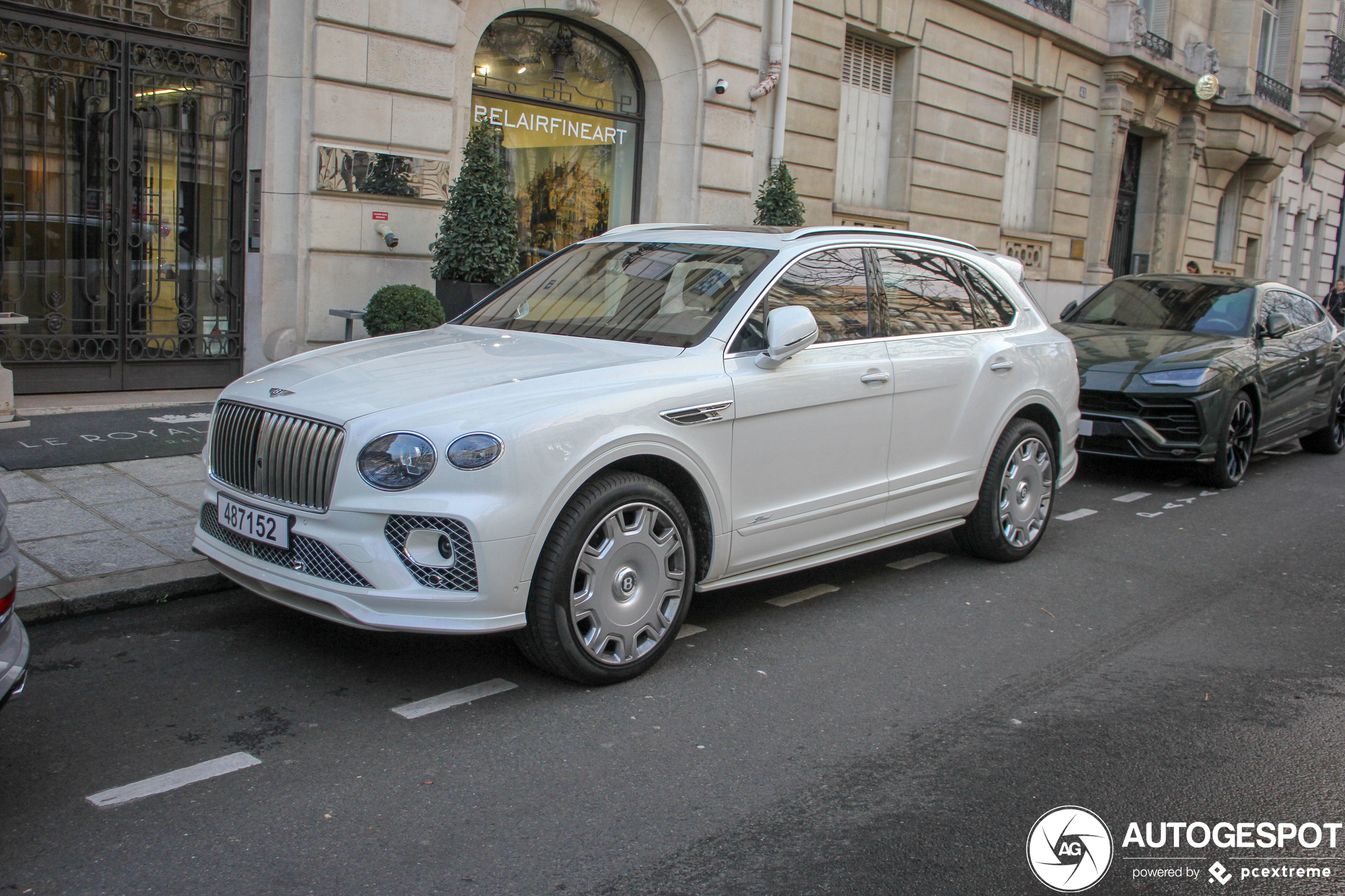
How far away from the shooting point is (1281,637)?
5355 mm

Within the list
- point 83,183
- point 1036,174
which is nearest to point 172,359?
point 83,183

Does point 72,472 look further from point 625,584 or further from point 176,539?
point 625,584

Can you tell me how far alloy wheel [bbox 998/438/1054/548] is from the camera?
6.31 m

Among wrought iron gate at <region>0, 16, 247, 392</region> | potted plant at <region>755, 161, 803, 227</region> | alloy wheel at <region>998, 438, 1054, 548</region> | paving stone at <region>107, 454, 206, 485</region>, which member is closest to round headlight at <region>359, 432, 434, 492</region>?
paving stone at <region>107, 454, 206, 485</region>

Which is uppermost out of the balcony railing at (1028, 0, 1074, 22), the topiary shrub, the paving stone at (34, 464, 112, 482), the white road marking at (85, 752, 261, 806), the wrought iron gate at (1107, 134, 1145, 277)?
the balcony railing at (1028, 0, 1074, 22)

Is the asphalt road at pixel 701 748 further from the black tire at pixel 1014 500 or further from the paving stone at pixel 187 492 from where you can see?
the paving stone at pixel 187 492

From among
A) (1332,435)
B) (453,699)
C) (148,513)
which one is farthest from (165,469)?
(1332,435)

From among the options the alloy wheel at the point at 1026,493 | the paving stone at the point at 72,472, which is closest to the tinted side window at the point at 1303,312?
the alloy wheel at the point at 1026,493

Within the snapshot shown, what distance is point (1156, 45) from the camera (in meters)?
23.3

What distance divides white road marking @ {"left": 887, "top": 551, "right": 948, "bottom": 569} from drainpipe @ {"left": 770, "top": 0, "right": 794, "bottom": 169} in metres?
8.72

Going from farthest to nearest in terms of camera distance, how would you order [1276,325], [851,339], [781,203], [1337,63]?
[1337,63]
[781,203]
[1276,325]
[851,339]

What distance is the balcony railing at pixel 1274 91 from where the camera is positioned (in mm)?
27969

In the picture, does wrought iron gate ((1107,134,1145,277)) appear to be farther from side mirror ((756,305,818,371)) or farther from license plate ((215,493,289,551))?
license plate ((215,493,289,551))

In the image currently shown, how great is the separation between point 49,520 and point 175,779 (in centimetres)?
307
